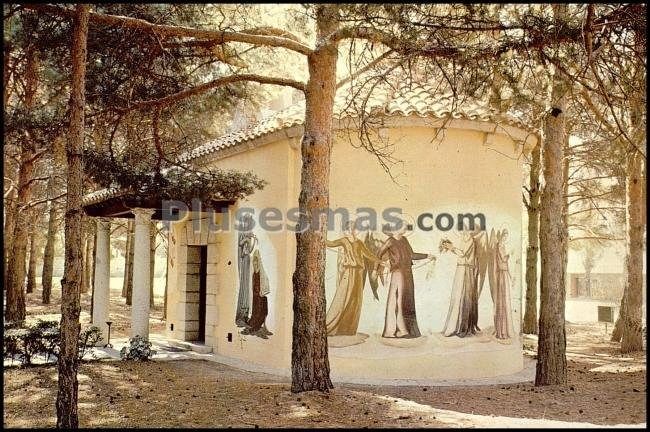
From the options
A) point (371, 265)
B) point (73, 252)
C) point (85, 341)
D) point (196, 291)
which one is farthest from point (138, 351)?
point (73, 252)

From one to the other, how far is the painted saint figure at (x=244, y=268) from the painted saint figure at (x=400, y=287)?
2843 mm

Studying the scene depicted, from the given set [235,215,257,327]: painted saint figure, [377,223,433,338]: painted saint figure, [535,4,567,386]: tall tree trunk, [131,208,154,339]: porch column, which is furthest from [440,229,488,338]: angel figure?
[131,208,154,339]: porch column

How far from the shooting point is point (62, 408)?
5.66 meters

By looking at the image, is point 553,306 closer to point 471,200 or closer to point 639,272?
point 471,200

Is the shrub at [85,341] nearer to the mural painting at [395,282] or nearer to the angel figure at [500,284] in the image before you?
the mural painting at [395,282]

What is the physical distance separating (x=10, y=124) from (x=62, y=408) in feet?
14.8

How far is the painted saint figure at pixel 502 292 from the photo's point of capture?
35.8 ft

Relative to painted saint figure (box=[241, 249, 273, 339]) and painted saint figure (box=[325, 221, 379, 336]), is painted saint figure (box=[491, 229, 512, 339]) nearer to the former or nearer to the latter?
painted saint figure (box=[325, 221, 379, 336])

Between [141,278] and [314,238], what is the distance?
20.8ft

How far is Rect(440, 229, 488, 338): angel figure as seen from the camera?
34.5 ft

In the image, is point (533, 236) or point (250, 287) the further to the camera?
point (533, 236)

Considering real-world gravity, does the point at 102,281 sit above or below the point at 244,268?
below

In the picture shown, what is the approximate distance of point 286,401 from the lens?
23.1ft

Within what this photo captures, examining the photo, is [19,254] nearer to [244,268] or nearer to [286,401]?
[244,268]
